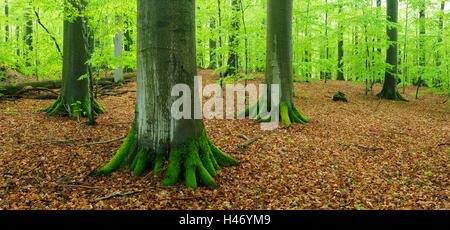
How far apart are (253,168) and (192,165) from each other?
1.38 m

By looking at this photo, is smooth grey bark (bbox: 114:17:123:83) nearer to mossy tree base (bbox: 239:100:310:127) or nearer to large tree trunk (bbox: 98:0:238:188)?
mossy tree base (bbox: 239:100:310:127)

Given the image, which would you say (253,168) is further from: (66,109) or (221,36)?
(221,36)

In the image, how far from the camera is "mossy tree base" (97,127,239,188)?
3865 millimetres

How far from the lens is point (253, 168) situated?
477cm

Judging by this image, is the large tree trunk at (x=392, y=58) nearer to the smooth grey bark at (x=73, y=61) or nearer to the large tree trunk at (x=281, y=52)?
the large tree trunk at (x=281, y=52)

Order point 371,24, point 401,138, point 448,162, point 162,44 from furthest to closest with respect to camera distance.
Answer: point 371,24, point 401,138, point 448,162, point 162,44

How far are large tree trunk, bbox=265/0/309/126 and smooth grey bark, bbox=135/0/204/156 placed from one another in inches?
166

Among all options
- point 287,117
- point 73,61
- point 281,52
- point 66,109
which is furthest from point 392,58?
point 66,109

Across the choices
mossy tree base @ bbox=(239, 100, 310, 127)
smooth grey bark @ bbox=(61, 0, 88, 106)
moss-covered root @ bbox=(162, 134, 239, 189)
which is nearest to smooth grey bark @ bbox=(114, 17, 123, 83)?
smooth grey bark @ bbox=(61, 0, 88, 106)

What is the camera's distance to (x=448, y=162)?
543 centimetres

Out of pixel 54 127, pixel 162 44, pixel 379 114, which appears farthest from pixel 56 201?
pixel 379 114

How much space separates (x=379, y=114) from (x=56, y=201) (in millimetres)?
11007

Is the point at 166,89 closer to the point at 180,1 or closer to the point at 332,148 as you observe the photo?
the point at 180,1

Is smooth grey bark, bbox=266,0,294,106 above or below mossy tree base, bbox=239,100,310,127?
above
